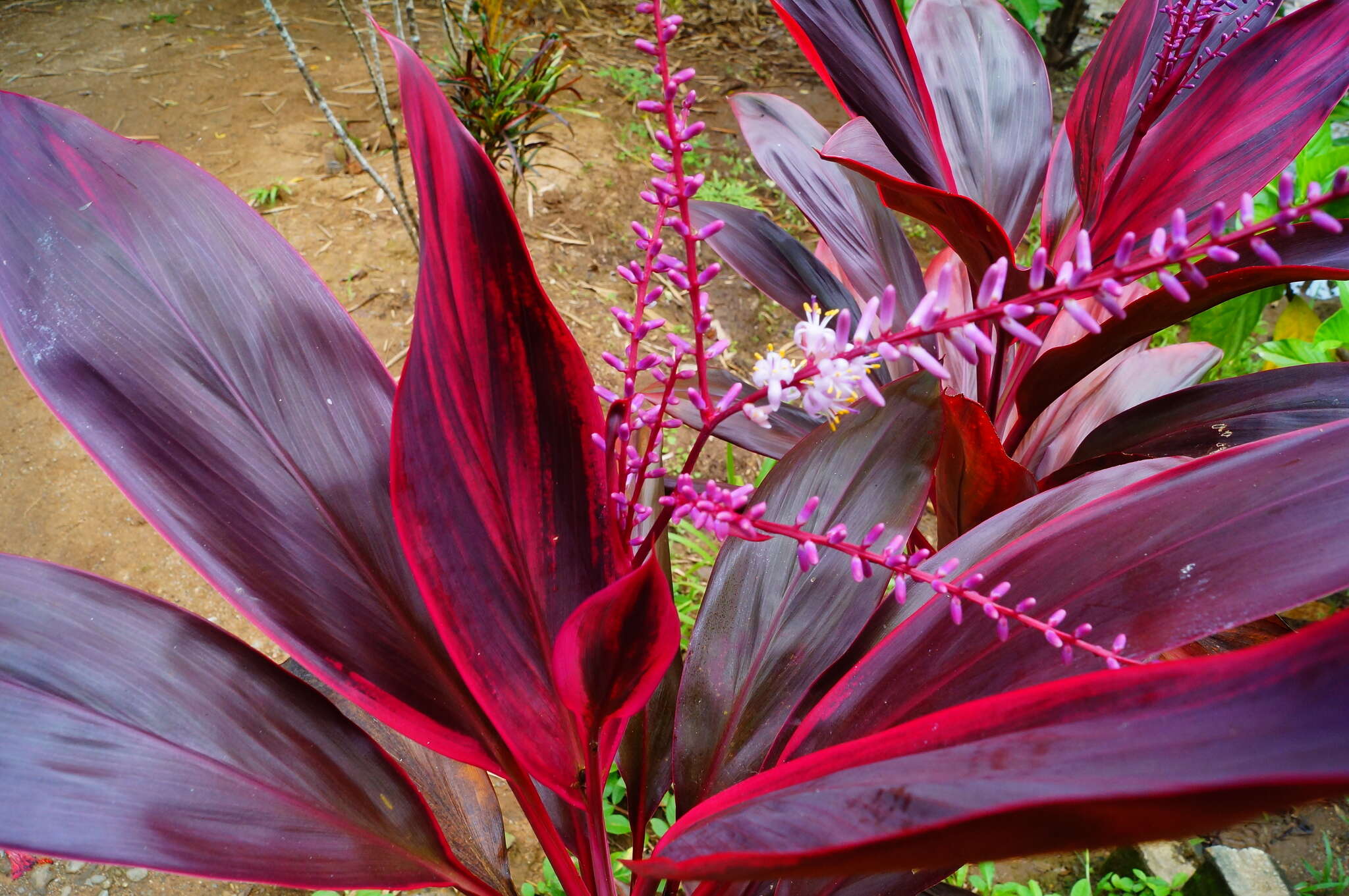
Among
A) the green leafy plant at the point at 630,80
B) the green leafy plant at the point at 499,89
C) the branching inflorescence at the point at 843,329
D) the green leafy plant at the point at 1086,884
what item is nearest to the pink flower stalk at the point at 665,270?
the branching inflorescence at the point at 843,329

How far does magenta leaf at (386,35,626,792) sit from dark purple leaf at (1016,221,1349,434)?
0.55 meters

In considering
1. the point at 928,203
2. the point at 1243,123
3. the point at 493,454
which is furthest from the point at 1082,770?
the point at 1243,123

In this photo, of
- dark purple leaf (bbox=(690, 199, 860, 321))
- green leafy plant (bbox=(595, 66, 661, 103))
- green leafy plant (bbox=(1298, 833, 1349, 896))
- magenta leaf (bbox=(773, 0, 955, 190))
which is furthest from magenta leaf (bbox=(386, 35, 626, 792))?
green leafy plant (bbox=(595, 66, 661, 103))

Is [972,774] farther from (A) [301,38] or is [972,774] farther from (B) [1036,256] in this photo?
(A) [301,38]

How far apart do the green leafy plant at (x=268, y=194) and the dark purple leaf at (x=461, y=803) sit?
1.90 metres

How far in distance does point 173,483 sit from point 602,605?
1.25 ft

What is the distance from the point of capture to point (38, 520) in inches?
66.2

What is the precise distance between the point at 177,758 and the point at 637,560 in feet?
1.19

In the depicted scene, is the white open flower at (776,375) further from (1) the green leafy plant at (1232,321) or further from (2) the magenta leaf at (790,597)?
(1) the green leafy plant at (1232,321)

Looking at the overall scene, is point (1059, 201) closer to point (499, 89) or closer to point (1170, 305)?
point (1170, 305)

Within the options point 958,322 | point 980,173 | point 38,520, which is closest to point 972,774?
point 958,322

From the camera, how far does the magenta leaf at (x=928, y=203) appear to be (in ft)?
2.51

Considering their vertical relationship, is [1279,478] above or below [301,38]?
above

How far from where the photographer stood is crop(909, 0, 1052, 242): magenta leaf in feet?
3.92
